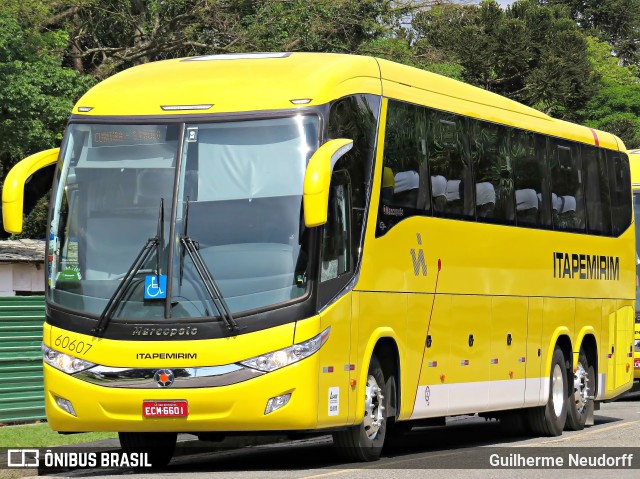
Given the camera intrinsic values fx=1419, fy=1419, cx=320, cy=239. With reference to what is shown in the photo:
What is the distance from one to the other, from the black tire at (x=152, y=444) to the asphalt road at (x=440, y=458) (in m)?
0.18

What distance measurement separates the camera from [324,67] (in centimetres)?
1289

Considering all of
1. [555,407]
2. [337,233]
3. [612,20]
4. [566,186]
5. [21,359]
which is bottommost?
[555,407]

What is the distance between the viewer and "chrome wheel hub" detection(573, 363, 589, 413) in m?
18.7

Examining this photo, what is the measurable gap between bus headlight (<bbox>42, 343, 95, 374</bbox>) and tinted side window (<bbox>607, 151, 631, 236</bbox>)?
1015 cm

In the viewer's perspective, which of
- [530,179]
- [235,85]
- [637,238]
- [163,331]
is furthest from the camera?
[637,238]

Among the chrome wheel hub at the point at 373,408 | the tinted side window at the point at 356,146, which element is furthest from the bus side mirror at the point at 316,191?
the chrome wheel hub at the point at 373,408

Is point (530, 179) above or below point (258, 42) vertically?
below

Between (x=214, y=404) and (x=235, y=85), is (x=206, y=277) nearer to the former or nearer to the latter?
(x=214, y=404)

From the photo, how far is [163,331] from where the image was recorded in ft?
A: 38.8

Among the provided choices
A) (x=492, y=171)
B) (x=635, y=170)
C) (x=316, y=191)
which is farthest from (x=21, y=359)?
(x=635, y=170)

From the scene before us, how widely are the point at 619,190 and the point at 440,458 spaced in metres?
7.84

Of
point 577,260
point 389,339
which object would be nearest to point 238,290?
point 389,339

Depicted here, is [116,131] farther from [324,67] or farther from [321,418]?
[321,418]

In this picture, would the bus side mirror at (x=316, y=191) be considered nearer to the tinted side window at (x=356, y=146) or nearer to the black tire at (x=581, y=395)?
the tinted side window at (x=356, y=146)
